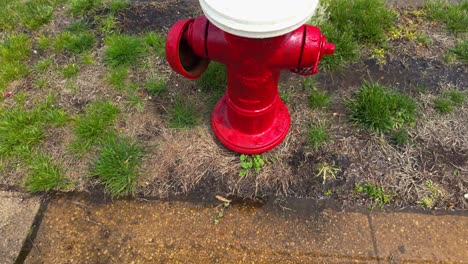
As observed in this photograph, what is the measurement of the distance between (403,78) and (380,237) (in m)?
1.38

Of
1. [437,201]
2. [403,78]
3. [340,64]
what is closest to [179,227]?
[437,201]

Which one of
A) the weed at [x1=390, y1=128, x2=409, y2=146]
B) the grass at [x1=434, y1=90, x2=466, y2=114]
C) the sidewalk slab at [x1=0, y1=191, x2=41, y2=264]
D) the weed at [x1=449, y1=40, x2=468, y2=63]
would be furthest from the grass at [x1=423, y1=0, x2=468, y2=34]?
the sidewalk slab at [x1=0, y1=191, x2=41, y2=264]

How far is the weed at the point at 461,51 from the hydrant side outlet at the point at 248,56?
1722 mm

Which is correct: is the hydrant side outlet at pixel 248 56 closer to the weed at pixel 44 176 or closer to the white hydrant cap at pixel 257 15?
the white hydrant cap at pixel 257 15

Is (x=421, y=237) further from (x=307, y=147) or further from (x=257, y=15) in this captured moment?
(x=257, y=15)

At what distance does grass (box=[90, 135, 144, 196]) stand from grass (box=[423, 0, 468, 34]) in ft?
9.30

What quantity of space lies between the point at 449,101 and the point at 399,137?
0.58 meters

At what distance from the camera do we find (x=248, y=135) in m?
2.50

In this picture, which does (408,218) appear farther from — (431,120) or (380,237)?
(431,120)

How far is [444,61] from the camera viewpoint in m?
3.08

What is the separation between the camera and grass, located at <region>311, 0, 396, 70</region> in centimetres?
305

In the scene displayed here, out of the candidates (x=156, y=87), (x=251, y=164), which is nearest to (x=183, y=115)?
(x=156, y=87)

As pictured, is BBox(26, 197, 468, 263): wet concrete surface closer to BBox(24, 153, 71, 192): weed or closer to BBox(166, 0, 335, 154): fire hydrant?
BBox(24, 153, 71, 192): weed

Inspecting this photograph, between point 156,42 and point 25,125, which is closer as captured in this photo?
point 25,125
